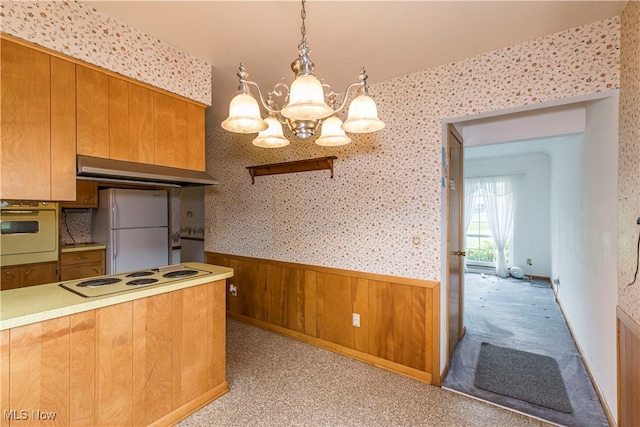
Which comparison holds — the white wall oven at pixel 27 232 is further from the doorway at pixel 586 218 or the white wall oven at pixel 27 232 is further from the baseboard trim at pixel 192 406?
the doorway at pixel 586 218

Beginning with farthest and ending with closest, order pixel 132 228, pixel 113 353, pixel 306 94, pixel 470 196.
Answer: pixel 470 196 → pixel 132 228 → pixel 113 353 → pixel 306 94

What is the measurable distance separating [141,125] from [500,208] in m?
6.71

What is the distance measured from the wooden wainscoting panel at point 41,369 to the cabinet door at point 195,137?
135 cm

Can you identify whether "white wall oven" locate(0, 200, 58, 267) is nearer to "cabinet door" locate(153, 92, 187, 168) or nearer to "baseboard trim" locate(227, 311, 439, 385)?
"cabinet door" locate(153, 92, 187, 168)

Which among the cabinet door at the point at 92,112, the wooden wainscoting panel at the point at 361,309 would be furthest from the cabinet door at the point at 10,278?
the wooden wainscoting panel at the point at 361,309

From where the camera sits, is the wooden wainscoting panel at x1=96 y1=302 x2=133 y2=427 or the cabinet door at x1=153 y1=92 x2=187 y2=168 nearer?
the wooden wainscoting panel at x1=96 y1=302 x2=133 y2=427

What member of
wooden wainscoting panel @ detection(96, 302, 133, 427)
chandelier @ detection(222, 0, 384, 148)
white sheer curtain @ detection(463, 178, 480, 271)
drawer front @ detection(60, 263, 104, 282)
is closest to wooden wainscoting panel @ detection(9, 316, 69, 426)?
wooden wainscoting panel @ detection(96, 302, 133, 427)

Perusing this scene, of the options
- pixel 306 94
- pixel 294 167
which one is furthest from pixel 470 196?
pixel 306 94

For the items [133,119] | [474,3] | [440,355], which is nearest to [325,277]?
[440,355]

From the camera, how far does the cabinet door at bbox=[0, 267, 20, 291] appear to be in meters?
3.06

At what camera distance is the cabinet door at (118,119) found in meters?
1.91

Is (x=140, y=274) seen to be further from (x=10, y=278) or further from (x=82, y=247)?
(x=82, y=247)

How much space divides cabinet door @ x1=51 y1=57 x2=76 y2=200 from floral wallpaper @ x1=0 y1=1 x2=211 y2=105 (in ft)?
0.40

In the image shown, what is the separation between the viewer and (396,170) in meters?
2.58
